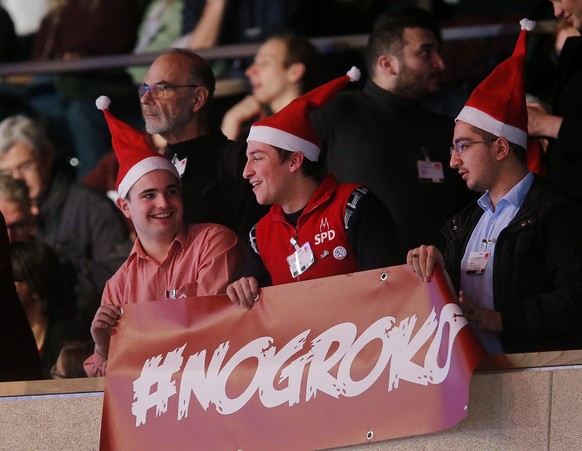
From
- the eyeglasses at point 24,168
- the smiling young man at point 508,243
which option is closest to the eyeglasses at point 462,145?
the smiling young man at point 508,243

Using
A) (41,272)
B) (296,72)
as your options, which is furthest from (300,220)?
(41,272)

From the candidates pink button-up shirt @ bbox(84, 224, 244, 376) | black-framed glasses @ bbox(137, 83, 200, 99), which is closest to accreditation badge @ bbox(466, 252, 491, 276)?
pink button-up shirt @ bbox(84, 224, 244, 376)

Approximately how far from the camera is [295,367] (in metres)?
4.98

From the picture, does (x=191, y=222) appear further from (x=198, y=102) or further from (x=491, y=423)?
(x=491, y=423)

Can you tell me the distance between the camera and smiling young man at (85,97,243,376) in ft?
17.1

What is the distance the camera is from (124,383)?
5086 millimetres

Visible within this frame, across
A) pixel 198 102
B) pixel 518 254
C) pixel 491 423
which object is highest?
pixel 198 102

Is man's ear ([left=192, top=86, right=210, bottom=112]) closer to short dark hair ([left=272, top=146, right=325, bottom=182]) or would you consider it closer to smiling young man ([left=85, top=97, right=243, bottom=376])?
smiling young man ([left=85, top=97, right=243, bottom=376])

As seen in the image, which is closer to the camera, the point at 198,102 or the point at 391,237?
the point at 391,237

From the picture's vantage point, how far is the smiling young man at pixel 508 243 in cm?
479

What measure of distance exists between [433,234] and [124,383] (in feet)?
5.04

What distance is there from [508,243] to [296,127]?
0.98 meters

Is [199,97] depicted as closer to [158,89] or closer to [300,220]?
[158,89]

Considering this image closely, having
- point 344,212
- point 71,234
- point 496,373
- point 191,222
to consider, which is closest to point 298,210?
point 344,212
